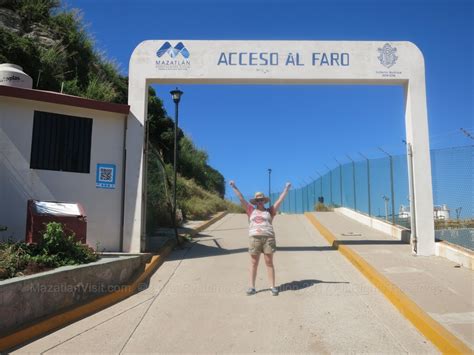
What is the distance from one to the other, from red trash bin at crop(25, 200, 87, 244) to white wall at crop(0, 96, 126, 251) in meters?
0.57

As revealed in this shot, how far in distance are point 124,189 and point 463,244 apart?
7.63m

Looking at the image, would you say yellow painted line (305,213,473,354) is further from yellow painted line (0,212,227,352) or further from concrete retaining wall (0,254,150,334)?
concrete retaining wall (0,254,150,334)

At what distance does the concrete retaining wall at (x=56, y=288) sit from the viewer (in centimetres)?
561

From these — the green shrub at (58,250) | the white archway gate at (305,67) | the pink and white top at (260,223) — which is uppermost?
the white archway gate at (305,67)

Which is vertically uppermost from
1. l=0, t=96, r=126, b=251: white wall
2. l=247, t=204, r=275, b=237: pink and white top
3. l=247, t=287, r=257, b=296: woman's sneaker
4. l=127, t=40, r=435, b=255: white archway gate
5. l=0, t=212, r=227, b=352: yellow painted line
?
l=127, t=40, r=435, b=255: white archway gate

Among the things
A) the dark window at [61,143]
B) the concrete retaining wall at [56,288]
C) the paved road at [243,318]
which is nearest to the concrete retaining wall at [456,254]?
the paved road at [243,318]

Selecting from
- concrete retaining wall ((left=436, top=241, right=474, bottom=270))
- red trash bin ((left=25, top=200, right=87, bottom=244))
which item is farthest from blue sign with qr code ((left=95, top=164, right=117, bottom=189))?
concrete retaining wall ((left=436, top=241, right=474, bottom=270))

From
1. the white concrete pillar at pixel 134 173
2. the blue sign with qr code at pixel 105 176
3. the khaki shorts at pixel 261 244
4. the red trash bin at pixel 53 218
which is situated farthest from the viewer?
the white concrete pillar at pixel 134 173

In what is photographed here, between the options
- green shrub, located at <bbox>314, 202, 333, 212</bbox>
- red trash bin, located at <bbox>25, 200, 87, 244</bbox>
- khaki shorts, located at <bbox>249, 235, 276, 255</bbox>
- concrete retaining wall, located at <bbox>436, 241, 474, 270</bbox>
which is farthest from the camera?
green shrub, located at <bbox>314, 202, 333, 212</bbox>

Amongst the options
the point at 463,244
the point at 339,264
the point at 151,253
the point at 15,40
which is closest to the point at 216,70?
the point at 151,253

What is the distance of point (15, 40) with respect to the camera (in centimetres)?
1608

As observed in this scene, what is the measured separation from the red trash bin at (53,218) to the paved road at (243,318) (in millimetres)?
1660

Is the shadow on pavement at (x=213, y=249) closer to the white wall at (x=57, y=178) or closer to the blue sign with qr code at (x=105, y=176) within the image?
the white wall at (x=57, y=178)

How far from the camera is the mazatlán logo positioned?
10.9 m
